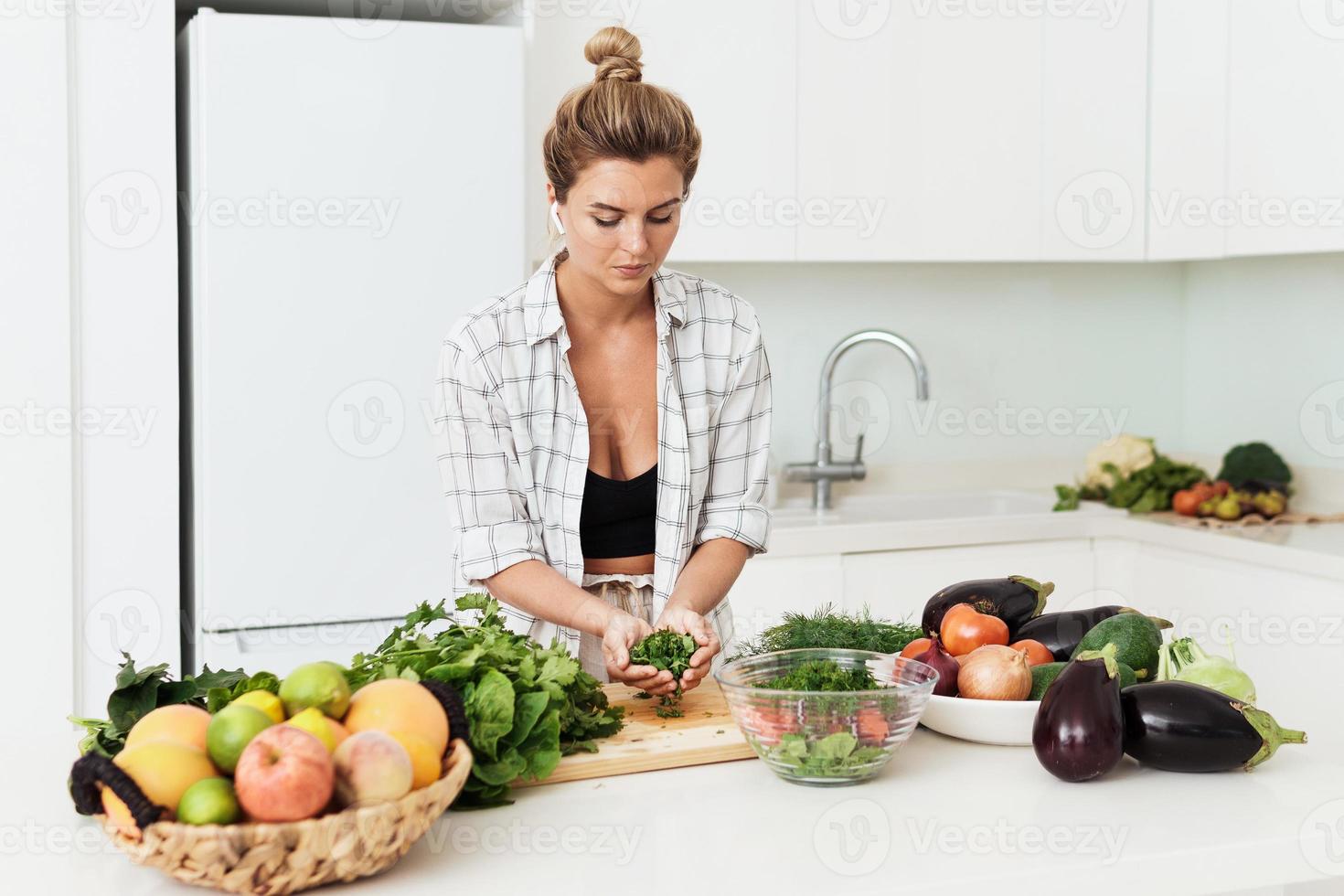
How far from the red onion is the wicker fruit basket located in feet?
2.04

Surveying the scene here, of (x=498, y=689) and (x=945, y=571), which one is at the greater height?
(x=498, y=689)

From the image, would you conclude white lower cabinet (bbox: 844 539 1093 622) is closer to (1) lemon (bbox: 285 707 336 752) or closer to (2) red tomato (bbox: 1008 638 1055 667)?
(2) red tomato (bbox: 1008 638 1055 667)

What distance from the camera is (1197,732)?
137 centimetres

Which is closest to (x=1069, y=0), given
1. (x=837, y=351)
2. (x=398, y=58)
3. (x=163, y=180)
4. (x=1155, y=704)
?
(x=837, y=351)

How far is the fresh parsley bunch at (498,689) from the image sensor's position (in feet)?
4.21

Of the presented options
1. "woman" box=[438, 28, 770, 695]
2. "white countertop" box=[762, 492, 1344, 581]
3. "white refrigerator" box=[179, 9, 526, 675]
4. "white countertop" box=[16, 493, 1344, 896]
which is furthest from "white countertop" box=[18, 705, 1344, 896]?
"white countertop" box=[762, 492, 1344, 581]

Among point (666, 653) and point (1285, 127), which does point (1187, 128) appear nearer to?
point (1285, 127)

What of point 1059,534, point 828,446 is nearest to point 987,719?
point 1059,534

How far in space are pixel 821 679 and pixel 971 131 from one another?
2.37 m

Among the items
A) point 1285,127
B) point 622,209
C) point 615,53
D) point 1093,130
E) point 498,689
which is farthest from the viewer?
point 1093,130

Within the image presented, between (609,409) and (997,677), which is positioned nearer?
(997,677)

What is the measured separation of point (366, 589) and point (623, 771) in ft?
4.78

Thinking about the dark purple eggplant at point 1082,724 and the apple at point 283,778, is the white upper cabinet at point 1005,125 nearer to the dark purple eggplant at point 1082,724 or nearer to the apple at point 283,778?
the dark purple eggplant at point 1082,724

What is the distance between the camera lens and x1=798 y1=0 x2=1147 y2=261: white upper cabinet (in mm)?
3295
